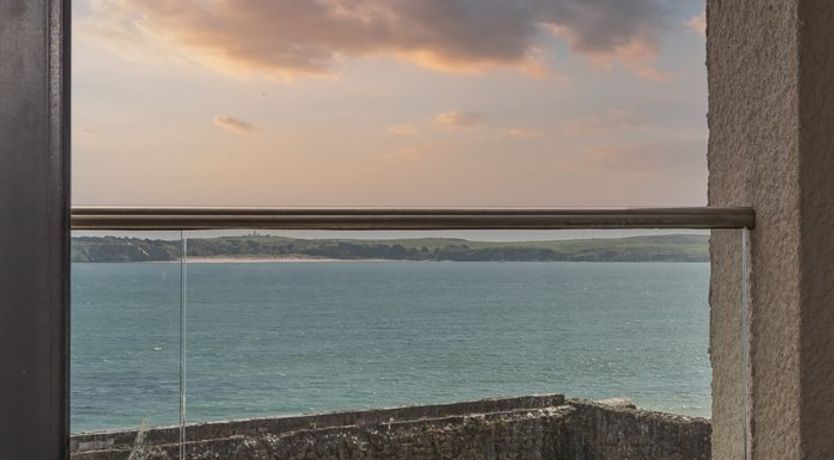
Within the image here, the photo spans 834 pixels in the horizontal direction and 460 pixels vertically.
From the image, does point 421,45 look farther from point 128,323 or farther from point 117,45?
point 128,323

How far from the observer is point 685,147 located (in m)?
11.9

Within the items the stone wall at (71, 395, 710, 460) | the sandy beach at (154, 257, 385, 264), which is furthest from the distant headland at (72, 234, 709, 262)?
the stone wall at (71, 395, 710, 460)

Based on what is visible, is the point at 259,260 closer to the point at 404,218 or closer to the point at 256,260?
the point at 256,260

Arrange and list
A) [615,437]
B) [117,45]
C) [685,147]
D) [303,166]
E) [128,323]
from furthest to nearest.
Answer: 1. [303,166]
2. [685,147]
3. [117,45]
4. [615,437]
5. [128,323]

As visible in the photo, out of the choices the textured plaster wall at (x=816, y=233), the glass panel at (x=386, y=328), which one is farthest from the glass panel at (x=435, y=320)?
the textured plaster wall at (x=816, y=233)

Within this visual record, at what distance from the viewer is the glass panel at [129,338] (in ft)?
3.80

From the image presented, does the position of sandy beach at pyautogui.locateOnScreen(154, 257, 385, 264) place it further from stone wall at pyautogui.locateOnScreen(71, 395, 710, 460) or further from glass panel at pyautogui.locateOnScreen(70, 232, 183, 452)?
stone wall at pyautogui.locateOnScreen(71, 395, 710, 460)

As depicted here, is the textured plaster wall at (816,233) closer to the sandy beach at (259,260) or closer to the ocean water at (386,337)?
the ocean water at (386,337)

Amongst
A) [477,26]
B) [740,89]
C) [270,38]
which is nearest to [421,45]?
[477,26]

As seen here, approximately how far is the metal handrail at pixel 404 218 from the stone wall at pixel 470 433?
1.02 feet

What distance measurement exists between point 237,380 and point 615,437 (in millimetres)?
655

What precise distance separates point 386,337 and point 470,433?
22 cm

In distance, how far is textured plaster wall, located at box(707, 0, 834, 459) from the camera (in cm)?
127

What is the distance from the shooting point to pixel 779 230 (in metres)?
1.32
